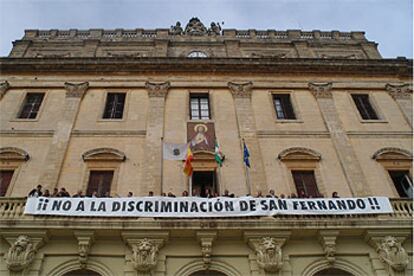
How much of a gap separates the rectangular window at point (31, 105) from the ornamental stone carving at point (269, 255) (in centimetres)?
1296

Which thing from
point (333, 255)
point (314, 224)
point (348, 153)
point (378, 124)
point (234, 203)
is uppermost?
point (378, 124)

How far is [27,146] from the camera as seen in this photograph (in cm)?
1708

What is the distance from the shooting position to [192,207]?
42.3 feet

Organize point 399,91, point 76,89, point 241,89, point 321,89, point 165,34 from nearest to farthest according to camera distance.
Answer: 1. point 76,89
2. point 241,89
3. point 321,89
4. point 399,91
5. point 165,34

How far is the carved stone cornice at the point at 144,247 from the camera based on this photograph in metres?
11.8

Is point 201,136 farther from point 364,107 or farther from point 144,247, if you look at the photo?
point 364,107

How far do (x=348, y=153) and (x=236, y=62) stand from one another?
7.81 metres

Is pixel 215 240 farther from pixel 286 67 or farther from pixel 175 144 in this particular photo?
pixel 286 67

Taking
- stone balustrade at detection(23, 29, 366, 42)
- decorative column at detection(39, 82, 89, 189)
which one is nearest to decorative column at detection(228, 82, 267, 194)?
stone balustrade at detection(23, 29, 366, 42)

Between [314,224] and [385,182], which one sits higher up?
[385,182]

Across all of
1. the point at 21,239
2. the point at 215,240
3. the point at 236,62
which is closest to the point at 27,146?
the point at 21,239

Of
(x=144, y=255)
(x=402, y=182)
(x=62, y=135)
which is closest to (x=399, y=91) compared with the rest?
(x=402, y=182)

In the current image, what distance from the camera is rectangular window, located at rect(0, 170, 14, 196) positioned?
15.5m

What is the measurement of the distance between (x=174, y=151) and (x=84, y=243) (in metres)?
5.27
